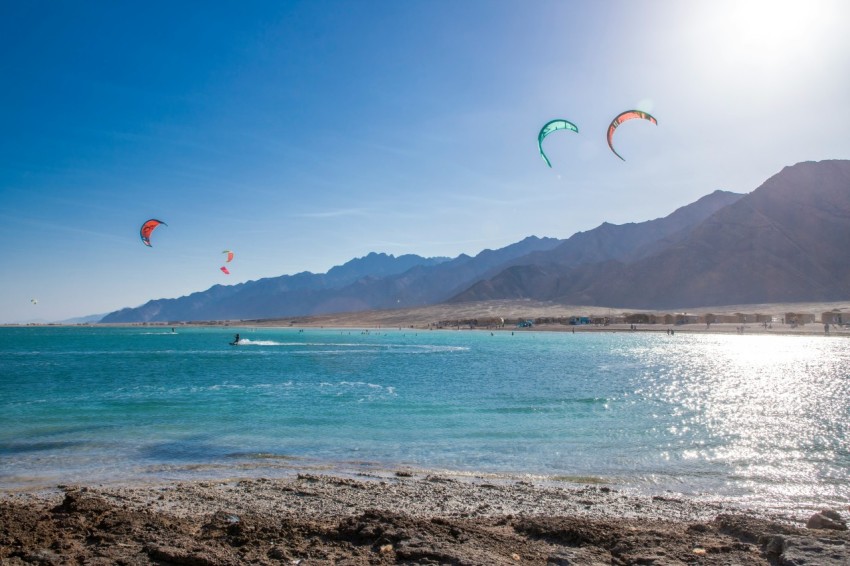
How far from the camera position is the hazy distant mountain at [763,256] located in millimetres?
132000

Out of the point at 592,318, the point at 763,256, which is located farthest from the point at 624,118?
the point at 763,256

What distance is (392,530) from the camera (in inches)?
266

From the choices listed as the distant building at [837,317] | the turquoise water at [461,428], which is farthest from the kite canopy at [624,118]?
the distant building at [837,317]

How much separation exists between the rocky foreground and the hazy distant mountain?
14181 centimetres

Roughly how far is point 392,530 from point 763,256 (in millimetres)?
158756

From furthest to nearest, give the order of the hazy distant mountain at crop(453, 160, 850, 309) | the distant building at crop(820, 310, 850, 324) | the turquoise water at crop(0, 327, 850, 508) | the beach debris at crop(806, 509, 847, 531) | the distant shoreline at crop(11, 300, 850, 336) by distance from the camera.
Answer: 1. the hazy distant mountain at crop(453, 160, 850, 309)
2. the distant shoreline at crop(11, 300, 850, 336)
3. the distant building at crop(820, 310, 850, 324)
4. the turquoise water at crop(0, 327, 850, 508)
5. the beach debris at crop(806, 509, 847, 531)

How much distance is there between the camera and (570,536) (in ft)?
22.7

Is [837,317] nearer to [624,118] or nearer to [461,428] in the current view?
[624,118]

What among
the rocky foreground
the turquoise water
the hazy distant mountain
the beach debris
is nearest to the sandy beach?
the hazy distant mountain

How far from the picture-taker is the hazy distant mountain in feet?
433

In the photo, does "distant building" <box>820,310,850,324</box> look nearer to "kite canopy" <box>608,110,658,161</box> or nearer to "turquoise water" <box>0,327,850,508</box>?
"turquoise water" <box>0,327,850,508</box>

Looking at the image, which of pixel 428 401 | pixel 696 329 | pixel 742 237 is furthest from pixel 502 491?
pixel 742 237

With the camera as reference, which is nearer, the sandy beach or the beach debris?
the beach debris

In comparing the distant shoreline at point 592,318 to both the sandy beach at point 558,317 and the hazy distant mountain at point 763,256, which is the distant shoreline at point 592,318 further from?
the hazy distant mountain at point 763,256
